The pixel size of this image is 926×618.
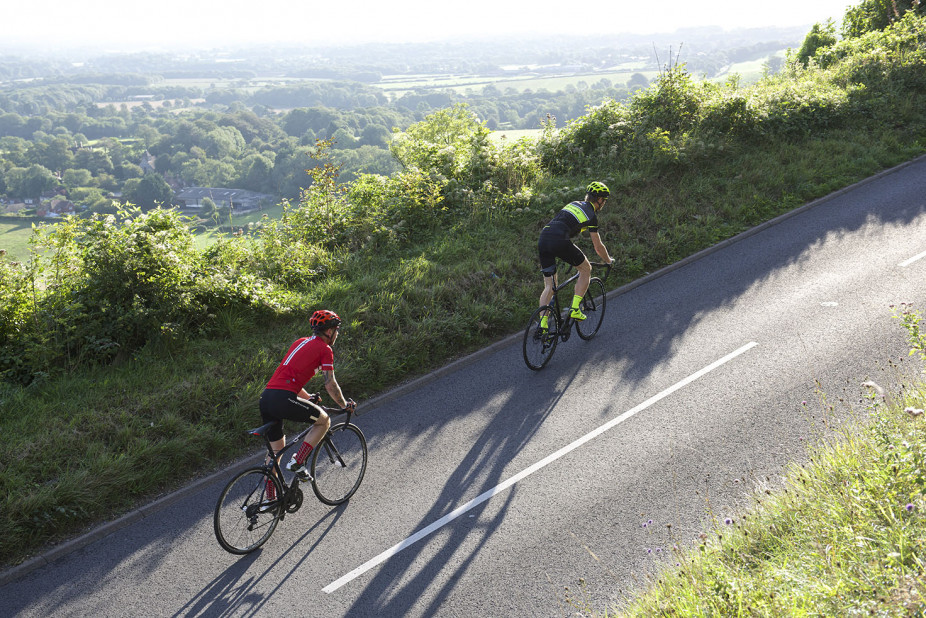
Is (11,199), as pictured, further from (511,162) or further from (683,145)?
(683,145)

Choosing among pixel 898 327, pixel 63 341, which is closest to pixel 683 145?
pixel 898 327

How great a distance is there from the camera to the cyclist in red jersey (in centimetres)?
571

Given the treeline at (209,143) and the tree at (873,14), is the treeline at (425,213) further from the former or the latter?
the tree at (873,14)

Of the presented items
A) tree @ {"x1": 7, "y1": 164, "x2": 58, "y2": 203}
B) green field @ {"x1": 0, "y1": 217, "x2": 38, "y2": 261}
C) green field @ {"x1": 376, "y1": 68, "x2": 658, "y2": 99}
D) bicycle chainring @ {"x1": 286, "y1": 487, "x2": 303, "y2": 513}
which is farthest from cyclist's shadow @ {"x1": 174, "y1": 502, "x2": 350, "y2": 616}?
green field @ {"x1": 376, "y1": 68, "x2": 658, "y2": 99}

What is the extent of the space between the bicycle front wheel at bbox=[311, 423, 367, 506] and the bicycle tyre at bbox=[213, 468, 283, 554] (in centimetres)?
56

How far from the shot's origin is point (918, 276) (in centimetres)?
981

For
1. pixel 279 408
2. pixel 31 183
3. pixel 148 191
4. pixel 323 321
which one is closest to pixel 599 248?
pixel 323 321

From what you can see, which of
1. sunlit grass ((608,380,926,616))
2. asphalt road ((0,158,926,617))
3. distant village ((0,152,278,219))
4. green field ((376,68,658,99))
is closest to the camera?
sunlit grass ((608,380,926,616))

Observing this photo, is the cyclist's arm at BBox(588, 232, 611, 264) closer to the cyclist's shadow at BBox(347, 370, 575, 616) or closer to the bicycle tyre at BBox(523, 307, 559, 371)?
the bicycle tyre at BBox(523, 307, 559, 371)

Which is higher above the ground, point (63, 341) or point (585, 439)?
point (63, 341)

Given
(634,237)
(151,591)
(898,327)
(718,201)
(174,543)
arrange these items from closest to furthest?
(151,591) < (174,543) < (898,327) < (634,237) < (718,201)

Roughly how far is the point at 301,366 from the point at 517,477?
2559 millimetres

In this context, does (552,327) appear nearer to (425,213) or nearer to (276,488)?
(276,488)

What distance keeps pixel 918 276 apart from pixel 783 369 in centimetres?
406
